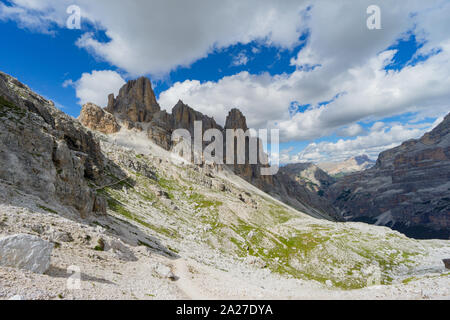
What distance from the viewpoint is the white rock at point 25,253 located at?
50.5 feet

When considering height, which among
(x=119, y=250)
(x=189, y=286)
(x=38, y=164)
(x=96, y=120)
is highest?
(x=96, y=120)

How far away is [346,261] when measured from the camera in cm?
7581

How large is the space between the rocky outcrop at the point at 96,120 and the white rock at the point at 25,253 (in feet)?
594

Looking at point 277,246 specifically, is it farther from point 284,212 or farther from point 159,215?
point 284,212

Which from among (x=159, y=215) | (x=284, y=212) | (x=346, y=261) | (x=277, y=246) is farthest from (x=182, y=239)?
(x=284, y=212)

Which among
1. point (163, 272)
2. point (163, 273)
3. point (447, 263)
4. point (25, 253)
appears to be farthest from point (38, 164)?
point (447, 263)

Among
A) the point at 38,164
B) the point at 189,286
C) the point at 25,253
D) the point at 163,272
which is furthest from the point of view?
the point at 38,164

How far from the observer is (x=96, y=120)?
175 meters

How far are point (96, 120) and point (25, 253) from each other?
187 m

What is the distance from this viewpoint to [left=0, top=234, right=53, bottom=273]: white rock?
15.4 metres

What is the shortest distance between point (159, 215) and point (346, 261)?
69.1 m

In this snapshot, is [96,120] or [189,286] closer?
[189,286]

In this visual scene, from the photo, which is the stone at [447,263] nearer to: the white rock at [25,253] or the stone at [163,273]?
the stone at [163,273]

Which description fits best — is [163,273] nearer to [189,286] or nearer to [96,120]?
[189,286]
